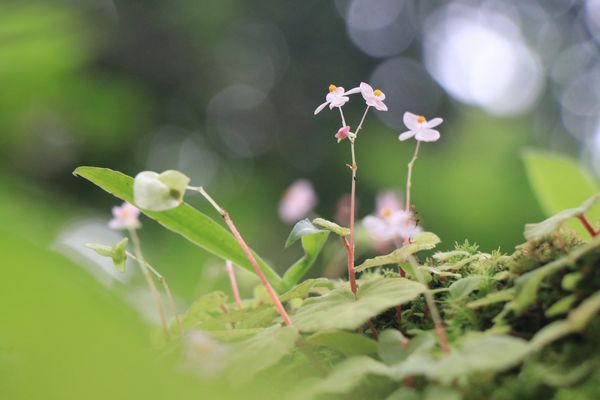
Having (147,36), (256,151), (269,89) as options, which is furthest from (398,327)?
(269,89)

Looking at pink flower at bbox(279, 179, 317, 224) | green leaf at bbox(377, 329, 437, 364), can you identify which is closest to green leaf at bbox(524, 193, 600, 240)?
green leaf at bbox(377, 329, 437, 364)

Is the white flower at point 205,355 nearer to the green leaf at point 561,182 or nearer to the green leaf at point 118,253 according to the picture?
the green leaf at point 118,253

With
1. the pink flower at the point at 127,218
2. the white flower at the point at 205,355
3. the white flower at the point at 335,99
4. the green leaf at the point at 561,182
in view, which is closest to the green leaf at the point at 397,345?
the white flower at the point at 205,355

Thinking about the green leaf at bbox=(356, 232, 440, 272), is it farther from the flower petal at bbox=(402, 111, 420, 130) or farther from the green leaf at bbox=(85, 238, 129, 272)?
the green leaf at bbox=(85, 238, 129, 272)

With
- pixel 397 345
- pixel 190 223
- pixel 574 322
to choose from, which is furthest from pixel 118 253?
pixel 574 322

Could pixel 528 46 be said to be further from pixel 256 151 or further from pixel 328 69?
pixel 256 151

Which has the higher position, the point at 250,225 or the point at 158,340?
the point at 250,225
